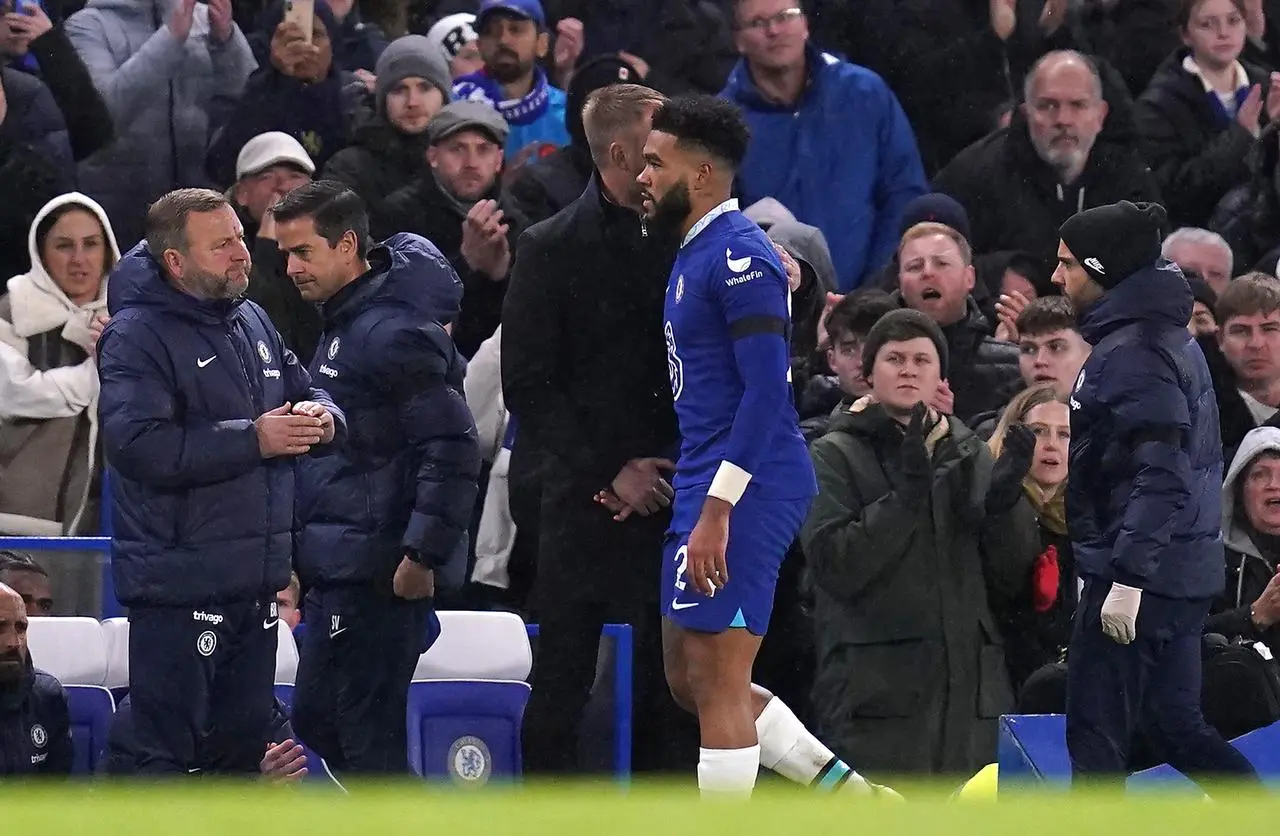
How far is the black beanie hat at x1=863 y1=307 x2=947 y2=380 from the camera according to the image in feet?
28.6

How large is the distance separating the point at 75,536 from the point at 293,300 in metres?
1.26

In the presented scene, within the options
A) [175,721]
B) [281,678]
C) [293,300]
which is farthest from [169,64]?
[175,721]

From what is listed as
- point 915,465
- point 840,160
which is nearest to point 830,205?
point 840,160

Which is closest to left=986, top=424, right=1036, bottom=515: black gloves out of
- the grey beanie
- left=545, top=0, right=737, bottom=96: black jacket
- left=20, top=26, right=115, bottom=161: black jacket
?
the grey beanie

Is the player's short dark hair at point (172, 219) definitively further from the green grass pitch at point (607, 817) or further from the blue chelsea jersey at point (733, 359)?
the green grass pitch at point (607, 817)

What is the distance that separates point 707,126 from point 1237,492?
10.9 feet

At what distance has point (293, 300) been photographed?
32.5 ft

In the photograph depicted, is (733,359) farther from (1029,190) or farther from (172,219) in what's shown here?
(1029,190)

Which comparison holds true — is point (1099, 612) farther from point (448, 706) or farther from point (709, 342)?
point (448, 706)

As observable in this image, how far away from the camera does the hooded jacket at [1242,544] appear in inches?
364

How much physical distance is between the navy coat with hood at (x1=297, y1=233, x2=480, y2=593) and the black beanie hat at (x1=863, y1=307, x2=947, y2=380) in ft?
5.15

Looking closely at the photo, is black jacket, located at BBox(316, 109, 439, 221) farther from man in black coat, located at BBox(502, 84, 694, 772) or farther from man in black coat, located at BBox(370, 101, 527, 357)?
man in black coat, located at BBox(502, 84, 694, 772)

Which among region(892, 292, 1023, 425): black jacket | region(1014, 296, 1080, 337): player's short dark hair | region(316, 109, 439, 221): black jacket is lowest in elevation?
region(892, 292, 1023, 425): black jacket

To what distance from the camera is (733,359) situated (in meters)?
6.98
